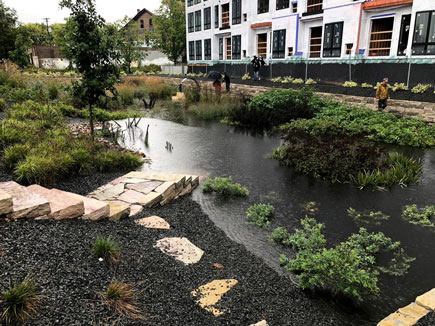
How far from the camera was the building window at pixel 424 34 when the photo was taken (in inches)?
562

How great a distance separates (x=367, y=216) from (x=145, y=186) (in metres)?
4.06

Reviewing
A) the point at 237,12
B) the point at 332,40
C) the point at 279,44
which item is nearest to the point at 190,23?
the point at 237,12

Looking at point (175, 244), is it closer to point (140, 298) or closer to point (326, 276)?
point (140, 298)

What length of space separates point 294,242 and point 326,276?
35.0 inches

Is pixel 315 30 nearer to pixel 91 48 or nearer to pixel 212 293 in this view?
pixel 91 48

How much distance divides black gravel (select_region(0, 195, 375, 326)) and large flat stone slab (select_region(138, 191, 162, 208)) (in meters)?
1.19

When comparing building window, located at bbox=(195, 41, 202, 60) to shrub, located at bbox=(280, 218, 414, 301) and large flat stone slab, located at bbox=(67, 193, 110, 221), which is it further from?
large flat stone slab, located at bbox=(67, 193, 110, 221)

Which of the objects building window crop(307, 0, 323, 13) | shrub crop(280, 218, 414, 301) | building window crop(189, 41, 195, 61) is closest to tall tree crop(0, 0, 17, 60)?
building window crop(189, 41, 195, 61)

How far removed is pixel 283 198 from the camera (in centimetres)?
667

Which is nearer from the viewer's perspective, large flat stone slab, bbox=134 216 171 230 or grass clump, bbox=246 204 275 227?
large flat stone slab, bbox=134 216 171 230

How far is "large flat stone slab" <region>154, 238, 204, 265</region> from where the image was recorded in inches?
163

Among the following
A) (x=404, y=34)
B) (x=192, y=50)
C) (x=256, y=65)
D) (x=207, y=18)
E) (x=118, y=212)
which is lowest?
(x=118, y=212)

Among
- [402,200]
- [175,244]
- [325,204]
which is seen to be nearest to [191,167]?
[325,204]

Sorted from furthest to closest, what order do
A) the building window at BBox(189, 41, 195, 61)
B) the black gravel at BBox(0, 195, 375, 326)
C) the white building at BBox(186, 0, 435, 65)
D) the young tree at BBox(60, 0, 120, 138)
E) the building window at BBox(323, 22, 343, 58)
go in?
the building window at BBox(189, 41, 195, 61), the building window at BBox(323, 22, 343, 58), the white building at BBox(186, 0, 435, 65), the young tree at BBox(60, 0, 120, 138), the black gravel at BBox(0, 195, 375, 326)
